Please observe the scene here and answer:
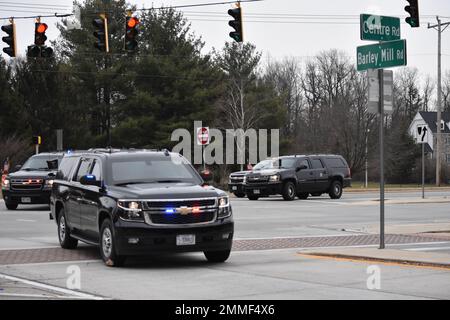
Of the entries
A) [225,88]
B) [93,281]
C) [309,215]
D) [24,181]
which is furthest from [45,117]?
[93,281]

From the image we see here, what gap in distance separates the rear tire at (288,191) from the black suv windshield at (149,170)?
1985 centimetres

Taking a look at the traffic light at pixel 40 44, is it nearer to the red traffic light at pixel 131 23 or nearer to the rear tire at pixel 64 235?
the red traffic light at pixel 131 23

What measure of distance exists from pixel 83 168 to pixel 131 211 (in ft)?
9.40

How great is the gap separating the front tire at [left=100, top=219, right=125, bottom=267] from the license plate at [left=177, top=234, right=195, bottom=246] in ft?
3.14

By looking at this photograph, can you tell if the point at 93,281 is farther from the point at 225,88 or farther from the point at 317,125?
the point at 317,125

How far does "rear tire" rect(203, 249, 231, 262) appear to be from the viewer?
13487mm

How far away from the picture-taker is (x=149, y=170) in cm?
1398

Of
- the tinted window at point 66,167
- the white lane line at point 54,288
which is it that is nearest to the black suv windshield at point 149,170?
the tinted window at point 66,167

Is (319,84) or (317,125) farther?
(319,84)

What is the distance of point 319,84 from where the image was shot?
359ft

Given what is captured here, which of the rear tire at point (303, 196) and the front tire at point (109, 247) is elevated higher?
the front tire at point (109, 247)

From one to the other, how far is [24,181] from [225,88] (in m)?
40.1

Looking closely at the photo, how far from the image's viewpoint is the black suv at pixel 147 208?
12.6m
